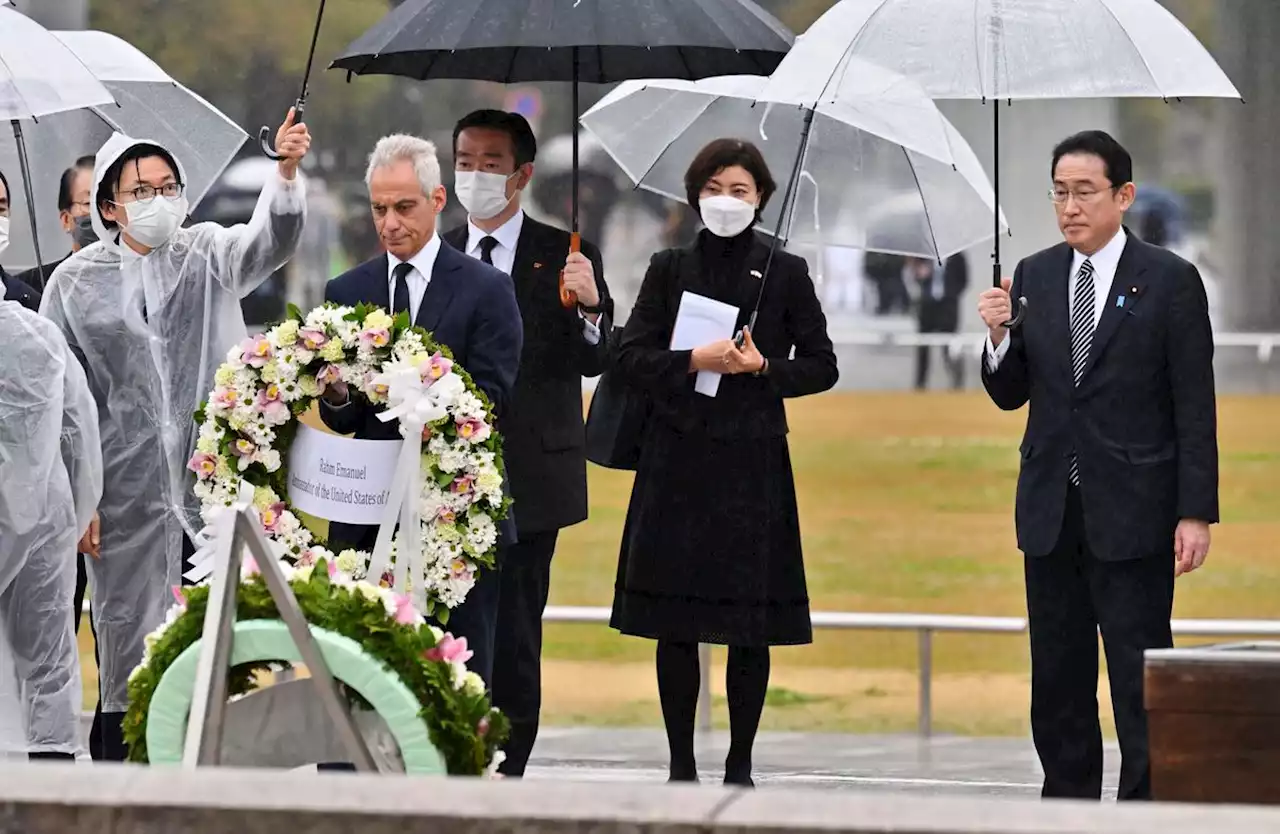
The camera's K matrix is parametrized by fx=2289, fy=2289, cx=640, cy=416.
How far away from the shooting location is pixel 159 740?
14.5 ft

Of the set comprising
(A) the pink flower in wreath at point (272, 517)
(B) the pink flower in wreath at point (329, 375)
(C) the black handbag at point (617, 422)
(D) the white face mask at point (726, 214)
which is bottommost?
(A) the pink flower in wreath at point (272, 517)

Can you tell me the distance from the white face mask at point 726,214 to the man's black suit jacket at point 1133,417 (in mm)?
959

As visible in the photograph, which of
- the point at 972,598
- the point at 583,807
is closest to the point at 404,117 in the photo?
the point at 972,598

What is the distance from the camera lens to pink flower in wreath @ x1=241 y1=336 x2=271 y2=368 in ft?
18.0

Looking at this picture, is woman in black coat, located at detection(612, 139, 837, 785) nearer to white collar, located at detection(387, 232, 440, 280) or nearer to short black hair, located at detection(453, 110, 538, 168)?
short black hair, located at detection(453, 110, 538, 168)

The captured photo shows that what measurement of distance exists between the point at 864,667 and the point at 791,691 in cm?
94

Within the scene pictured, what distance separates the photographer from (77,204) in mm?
7816

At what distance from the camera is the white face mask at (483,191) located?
6.62 metres

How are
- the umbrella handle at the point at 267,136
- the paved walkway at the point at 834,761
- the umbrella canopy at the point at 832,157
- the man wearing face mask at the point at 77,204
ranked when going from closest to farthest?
the umbrella handle at the point at 267,136 < the umbrella canopy at the point at 832,157 < the paved walkway at the point at 834,761 < the man wearing face mask at the point at 77,204

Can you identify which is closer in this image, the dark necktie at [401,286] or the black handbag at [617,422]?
the dark necktie at [401,286]

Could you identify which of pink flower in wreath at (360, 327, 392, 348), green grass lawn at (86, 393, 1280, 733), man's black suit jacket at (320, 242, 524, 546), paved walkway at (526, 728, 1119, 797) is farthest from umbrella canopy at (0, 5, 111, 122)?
green grass lawn at (86, 393, 1280, 733)

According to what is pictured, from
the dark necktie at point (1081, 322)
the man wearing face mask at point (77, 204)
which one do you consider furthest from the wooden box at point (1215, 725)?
the man wearing face mask at point (77, 204)

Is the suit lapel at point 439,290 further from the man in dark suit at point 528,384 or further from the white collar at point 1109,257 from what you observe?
the white collar at point 1109,257

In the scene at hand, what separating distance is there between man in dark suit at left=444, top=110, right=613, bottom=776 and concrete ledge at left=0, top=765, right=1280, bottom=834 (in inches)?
122
